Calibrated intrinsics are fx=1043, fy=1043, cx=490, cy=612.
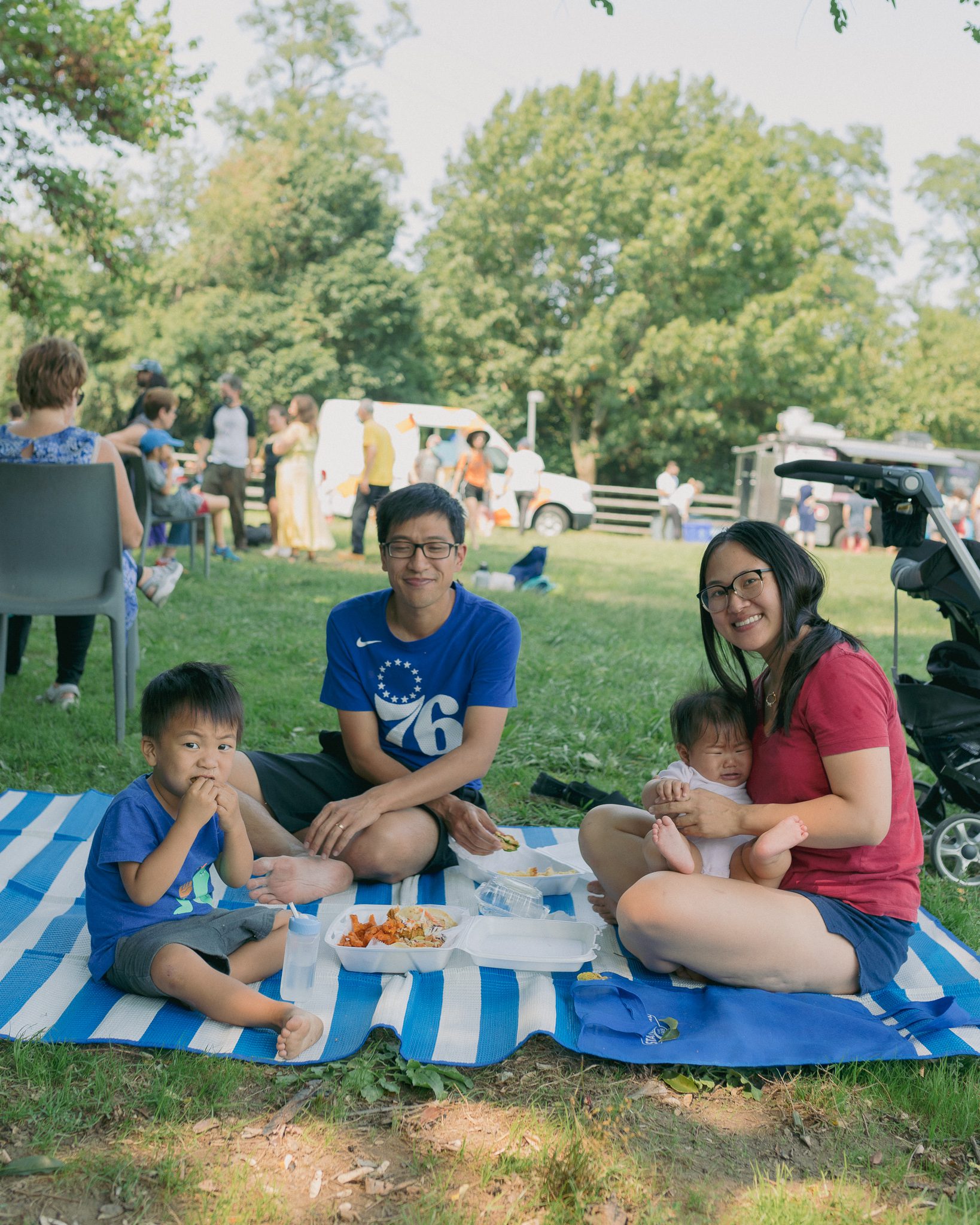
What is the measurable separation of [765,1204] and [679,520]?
1952cm

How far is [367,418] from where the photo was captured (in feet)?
39.9

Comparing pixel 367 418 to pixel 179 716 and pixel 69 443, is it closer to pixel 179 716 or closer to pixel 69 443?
pixel 69 443

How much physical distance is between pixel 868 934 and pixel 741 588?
0.92 metres

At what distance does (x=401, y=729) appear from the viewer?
3.34m

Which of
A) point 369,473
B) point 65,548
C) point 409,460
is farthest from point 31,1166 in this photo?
point 409,460

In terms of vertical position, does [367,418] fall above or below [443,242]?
below

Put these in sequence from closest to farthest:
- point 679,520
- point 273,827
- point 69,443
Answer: point 273,827 → point 69,443 → point 679,520

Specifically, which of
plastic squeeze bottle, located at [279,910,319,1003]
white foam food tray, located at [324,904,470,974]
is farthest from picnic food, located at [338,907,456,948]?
plastic squeeze bottle, located at [279,910,319,1003]

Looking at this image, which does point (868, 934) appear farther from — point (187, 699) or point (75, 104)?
point (75, 104)

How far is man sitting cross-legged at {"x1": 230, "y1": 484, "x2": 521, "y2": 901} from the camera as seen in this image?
10.3 ft

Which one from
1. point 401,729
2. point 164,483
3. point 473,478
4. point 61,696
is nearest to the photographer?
point 401,729

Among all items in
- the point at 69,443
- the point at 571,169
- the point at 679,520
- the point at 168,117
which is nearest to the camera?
the point at 69,443

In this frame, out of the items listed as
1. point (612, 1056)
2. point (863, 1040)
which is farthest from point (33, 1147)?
point (863, 1040)

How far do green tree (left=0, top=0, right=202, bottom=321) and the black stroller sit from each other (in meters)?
8.59
